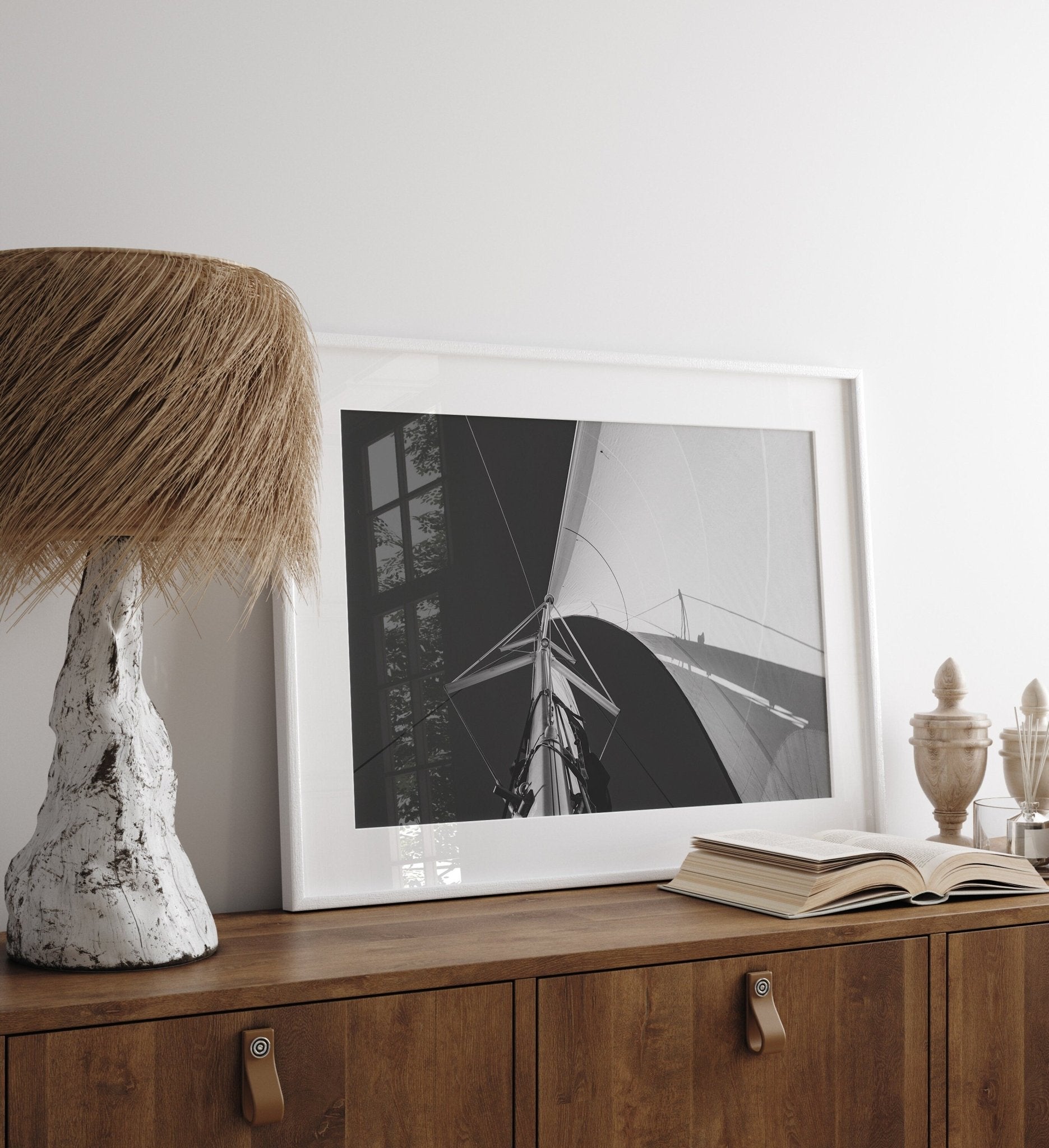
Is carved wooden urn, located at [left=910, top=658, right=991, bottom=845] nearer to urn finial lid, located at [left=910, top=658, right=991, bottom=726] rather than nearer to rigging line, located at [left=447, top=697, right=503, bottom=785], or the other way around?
urn finial lid, located at [left=910, top=658, right=991, bottom=726]

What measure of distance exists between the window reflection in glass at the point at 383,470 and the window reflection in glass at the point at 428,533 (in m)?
0.03

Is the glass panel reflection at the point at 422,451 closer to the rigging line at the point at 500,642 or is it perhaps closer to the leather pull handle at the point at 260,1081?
the rigging line at the point at 500,642

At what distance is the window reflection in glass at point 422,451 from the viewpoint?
1396 millimetres

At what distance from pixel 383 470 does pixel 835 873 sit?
0.71 metres

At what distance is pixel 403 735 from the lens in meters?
1.36

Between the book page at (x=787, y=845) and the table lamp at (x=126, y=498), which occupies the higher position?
the table lamp at (x=126, y=498)

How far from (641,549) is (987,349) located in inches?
27.8

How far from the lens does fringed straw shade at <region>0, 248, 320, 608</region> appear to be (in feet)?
3.07

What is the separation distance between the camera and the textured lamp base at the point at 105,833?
1.02 meters

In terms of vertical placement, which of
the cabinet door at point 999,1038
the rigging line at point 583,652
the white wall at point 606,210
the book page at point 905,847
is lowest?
the cabinet door at point 999,1038

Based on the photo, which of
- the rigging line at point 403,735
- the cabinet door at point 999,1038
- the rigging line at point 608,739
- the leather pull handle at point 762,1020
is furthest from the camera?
the rigging line at point 608,739

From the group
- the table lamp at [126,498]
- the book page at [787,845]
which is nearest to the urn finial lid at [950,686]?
the book page at [787,845]

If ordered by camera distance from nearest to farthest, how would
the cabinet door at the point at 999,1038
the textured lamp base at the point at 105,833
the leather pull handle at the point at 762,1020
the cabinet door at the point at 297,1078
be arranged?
the cabinet door at the point at 297,1078 → the textured lamp base at the point at 105,833 → the leather pull handle at the point at 762,1020 → the cabinet door at the point at 999,1038

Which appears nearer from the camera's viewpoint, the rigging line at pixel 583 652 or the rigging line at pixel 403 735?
the rigging line at pixel 403 735
